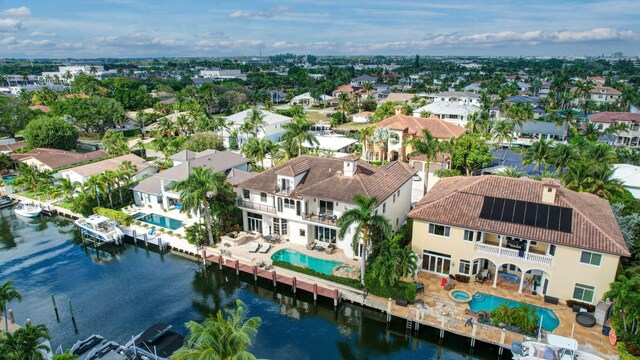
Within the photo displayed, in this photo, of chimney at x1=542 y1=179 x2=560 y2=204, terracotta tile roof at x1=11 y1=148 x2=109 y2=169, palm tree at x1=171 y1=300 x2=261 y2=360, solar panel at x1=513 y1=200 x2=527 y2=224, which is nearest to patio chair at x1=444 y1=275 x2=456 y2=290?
solar panel at x1=513 y1=200 x2=527 y2=224

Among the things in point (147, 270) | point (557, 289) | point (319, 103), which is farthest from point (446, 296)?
point (319, 103)

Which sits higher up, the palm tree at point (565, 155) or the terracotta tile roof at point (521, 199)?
the palm tree at point (565, 155)

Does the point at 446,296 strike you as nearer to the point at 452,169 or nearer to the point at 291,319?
the point at 291,319

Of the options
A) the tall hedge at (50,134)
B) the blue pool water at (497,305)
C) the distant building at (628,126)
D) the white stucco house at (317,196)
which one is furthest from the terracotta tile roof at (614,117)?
the tall hedge at (50,134)

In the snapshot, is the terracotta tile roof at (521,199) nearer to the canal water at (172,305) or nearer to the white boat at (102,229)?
the canal water at (172,305)

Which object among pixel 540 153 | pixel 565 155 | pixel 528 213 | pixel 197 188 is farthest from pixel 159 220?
pixel 565 155

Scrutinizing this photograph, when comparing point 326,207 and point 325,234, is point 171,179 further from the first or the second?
point 326,207
